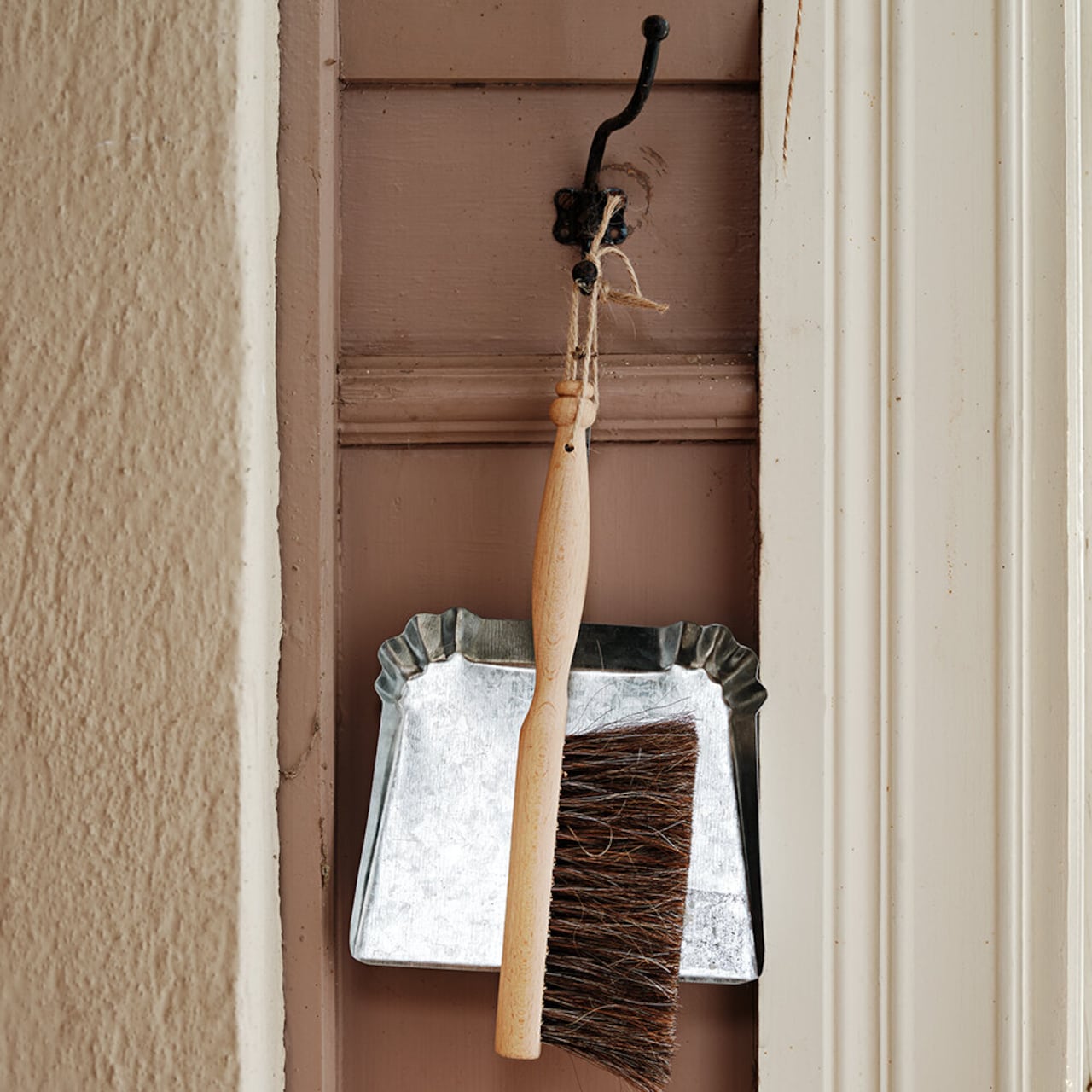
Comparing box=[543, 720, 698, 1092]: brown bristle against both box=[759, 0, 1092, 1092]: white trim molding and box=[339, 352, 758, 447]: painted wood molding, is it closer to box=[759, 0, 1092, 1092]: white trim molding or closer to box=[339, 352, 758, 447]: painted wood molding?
box=[759, 0, 1092, 1092]: white trim molding

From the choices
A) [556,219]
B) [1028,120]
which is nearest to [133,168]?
[556,219]

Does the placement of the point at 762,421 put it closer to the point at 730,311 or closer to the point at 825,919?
the point at 730,311

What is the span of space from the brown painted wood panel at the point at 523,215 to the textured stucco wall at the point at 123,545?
0.10 metres

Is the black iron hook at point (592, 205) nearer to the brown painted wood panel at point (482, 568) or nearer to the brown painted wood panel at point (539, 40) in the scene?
the brown painted wood panel at point (539, 40)

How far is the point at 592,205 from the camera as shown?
58cm

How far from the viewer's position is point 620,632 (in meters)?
0.59

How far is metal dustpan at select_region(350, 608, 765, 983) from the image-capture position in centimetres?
57

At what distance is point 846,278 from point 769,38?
16 centimetres

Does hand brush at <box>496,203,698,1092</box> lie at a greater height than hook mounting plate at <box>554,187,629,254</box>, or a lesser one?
lesser

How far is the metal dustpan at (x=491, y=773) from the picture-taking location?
1.86 ft

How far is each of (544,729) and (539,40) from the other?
424mm

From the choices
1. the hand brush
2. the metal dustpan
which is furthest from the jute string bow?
the metal dustpan

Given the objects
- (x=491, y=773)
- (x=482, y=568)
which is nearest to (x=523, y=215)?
(x=482, y=568)

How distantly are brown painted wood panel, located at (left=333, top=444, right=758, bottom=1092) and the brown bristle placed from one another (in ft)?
0.21
